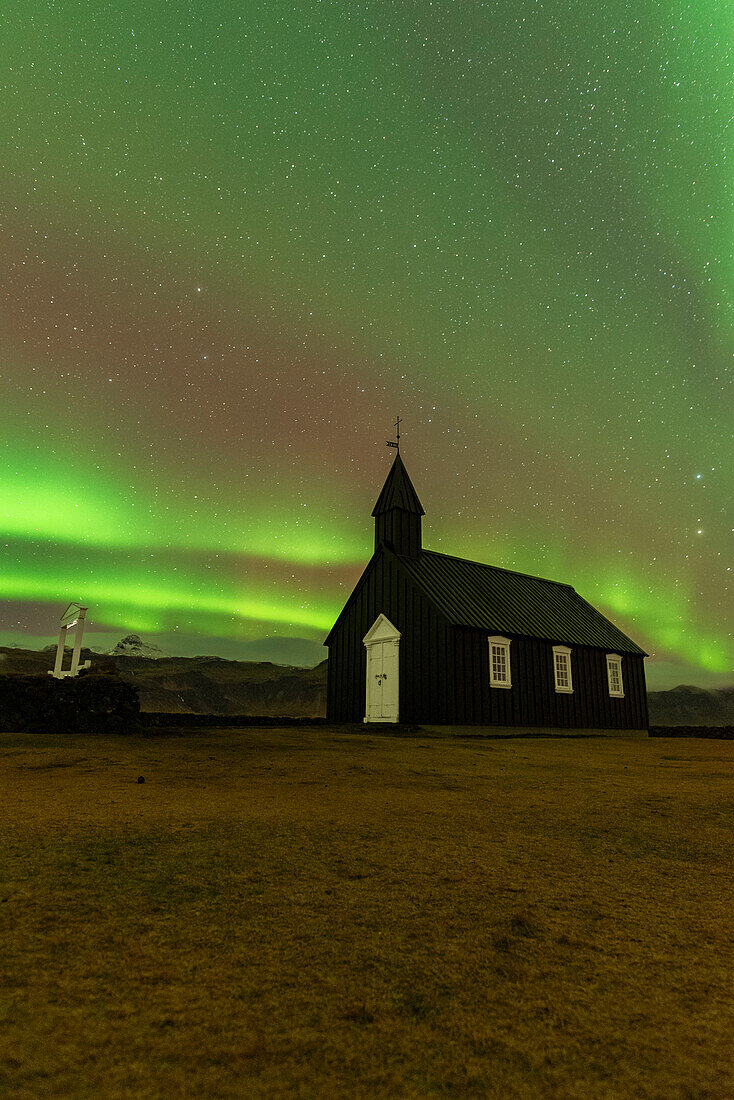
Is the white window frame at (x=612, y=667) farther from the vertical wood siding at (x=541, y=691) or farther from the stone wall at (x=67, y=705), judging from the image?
the stone wall at (x=67, y=705)

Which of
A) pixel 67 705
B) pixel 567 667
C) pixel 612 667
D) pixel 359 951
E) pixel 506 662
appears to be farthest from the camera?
pixel 612 667

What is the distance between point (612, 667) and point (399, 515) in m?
12.2

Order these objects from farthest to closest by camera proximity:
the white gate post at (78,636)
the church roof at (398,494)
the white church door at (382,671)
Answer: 1. the church roof at (398,494)
2. the white church door at (382,671)
3. the white gate post at (78,636)

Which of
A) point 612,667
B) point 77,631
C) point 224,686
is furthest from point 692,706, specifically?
point 77,631

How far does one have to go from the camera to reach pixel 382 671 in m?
23.9

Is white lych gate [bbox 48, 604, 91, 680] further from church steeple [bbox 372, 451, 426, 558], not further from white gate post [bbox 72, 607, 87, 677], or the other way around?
church steeple [bbox 372, 451, 426, 558]

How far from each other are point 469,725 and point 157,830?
57.6 ft

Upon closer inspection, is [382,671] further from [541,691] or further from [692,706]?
[692,706]

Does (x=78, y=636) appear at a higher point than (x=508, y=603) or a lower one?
lower

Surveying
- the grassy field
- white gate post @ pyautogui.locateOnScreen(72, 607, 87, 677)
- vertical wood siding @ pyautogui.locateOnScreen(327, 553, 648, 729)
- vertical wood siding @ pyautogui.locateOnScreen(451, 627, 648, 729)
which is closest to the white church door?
vertical wood siding @ pyautogui.locateOnScreen(327, 553, 648, 729)

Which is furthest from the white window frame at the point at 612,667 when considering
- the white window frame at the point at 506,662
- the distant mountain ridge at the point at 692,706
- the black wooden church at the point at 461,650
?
the distant mountain ridge at the point at 692,706

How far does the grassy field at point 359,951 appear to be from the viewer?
1824 millimetres

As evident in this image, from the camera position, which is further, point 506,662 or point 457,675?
point 506,662

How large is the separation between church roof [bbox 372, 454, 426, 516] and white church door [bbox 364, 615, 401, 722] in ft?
16.0
